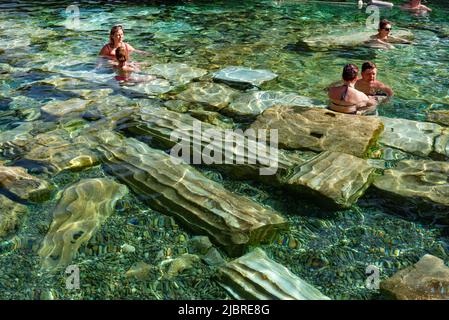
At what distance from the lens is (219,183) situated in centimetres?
468

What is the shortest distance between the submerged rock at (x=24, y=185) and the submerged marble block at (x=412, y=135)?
387 cm

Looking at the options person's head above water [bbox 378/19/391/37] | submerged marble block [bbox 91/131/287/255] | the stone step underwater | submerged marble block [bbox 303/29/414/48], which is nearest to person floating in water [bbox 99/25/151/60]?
the stone step underwater

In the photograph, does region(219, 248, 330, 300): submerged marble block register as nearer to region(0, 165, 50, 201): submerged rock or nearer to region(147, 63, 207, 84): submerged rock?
region(0, 165, 50, 201): submerged rock

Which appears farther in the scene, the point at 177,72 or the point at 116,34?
the point at 116,34

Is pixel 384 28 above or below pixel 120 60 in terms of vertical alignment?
above

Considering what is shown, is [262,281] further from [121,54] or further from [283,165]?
[121,54]

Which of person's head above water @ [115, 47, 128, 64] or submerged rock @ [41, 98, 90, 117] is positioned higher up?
person's head above water @ [115, 47, 128, 64]

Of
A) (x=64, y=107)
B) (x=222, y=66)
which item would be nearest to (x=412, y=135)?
(x=222, y=66)

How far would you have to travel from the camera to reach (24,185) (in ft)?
14.7

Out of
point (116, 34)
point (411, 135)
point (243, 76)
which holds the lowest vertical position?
point (411, 135)

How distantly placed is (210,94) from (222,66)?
6.15ft

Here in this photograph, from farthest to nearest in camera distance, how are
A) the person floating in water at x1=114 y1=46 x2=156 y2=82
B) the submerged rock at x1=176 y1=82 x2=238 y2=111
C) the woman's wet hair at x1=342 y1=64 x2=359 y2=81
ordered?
1. the person floating in water at x1=114 y1=46 x2=156 y2=82
2. the submerged rock at x1=176 y1=82 x2=238 y2=111
3. the woman's wet hair at x1=342 y1=64 x2=359 y2=81

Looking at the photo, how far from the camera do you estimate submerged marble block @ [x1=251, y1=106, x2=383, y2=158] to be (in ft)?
17.0

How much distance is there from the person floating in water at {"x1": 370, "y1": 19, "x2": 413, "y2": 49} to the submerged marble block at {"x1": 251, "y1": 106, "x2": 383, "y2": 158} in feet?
15.6
